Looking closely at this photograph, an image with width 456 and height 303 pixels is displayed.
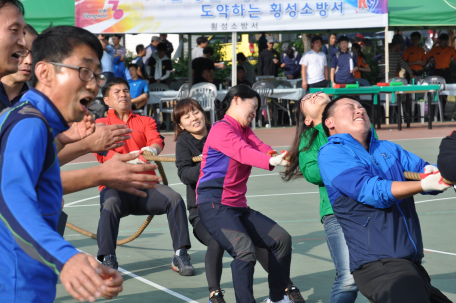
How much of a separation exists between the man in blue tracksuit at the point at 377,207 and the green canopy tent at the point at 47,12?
40.3 feet

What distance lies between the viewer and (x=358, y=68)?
59.4 feet

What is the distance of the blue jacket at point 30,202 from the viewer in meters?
1.90

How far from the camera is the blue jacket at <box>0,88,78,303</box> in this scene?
1.90 m

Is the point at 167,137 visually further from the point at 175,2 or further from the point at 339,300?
the point at 339,300

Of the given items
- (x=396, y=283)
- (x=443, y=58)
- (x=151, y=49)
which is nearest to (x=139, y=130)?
(x=396, y=283)

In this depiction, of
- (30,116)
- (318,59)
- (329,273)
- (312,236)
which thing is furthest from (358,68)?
(30,116)

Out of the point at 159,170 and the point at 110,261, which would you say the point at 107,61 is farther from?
the point at 110,261

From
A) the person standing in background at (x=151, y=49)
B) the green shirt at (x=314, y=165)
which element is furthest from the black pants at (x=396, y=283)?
the person standing in background at (x=151, y=49)

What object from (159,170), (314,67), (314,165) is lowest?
(159,170)

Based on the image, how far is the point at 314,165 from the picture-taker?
415 cm

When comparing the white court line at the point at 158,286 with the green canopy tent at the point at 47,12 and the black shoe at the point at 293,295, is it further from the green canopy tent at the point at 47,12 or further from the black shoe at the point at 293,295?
the green canopy tent at the point at 47,12

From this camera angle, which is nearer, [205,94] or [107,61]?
[107,61]

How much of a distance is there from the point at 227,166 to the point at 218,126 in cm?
32

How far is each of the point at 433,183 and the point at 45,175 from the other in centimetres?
186
